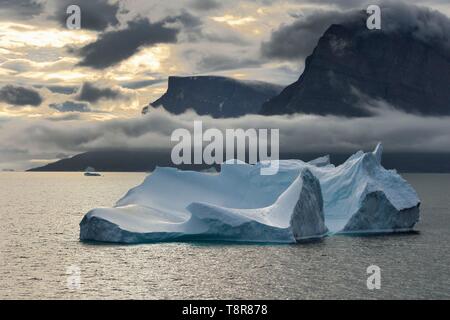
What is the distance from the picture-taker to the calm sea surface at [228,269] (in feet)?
133

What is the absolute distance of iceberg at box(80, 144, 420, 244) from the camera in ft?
185

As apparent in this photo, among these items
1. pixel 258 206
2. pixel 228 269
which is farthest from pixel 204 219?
pixel 258 206

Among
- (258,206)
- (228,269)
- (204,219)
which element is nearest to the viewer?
(228,269)

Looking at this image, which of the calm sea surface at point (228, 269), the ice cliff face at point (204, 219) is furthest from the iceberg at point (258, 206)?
the calm sea surface at point (228, 269)

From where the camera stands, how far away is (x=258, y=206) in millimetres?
70625

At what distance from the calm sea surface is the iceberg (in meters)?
1.58

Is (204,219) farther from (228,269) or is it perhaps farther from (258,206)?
(258,206)

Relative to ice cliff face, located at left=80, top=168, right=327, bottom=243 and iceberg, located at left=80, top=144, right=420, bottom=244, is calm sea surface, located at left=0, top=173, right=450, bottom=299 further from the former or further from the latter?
iceberg, located at left=80, top=144, right=420, bottom=244

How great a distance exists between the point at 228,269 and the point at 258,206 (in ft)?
79.6

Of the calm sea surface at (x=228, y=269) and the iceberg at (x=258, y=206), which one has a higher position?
the iceberg at (x=258, y=206)

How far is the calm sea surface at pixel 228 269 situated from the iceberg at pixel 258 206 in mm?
1579

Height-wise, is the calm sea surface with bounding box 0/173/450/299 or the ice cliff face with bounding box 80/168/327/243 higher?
the ice cliff face with bounding box 80/168/327/243

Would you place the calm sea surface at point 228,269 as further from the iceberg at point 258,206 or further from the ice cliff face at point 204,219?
the iceberg at point 258,206

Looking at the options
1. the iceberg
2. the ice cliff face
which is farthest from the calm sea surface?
the iceberg
